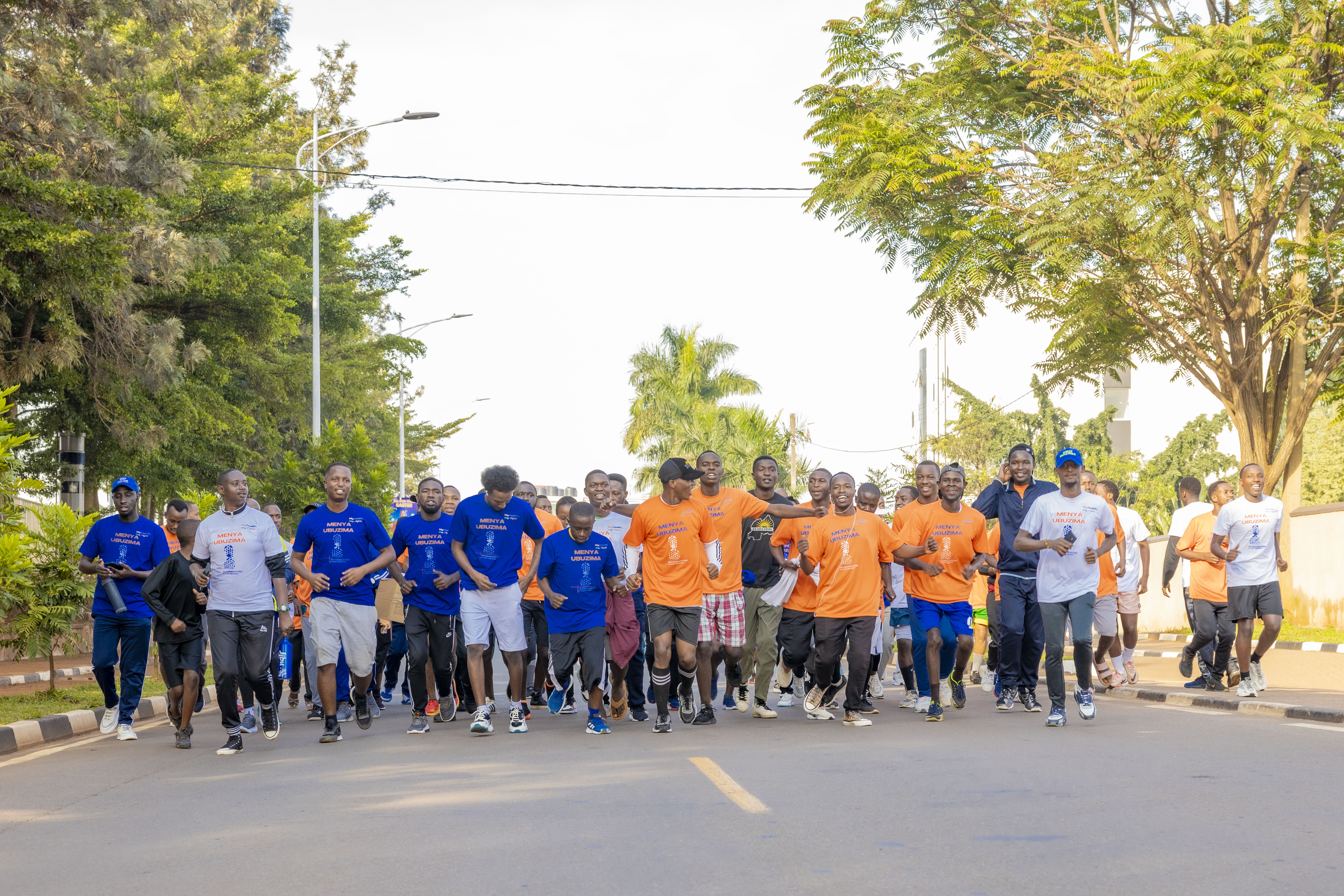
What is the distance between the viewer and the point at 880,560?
10.7m

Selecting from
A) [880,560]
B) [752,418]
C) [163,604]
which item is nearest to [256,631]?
[163,604]

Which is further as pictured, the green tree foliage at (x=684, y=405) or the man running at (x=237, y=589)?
the green tree foliage at (x=684, y=405)

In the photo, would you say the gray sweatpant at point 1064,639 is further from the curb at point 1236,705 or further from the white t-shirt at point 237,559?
the white t-shirt at point 237,559

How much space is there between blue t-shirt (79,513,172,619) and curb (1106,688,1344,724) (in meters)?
8.73

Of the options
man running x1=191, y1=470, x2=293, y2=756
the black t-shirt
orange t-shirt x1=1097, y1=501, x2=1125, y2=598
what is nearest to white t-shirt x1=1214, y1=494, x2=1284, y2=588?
orange t-shirt x1=1097, y1=501, x2=1125, y2=598

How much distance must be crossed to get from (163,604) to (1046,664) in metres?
6.67

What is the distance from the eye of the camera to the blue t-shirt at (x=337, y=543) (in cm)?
1017

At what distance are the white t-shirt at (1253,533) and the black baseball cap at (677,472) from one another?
15.7 feet

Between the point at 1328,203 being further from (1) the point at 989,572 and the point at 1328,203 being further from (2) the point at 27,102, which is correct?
(2) the point at 27,102

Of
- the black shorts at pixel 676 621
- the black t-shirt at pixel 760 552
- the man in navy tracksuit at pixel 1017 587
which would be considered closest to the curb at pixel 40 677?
the black shorts at pixel 676 621

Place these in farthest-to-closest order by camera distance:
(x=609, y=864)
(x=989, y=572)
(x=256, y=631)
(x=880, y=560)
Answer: (x=989, y=572) → (x=880, y=560) → (x=256, y=631) → (x=609, y=864)

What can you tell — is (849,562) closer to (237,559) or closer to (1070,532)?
(1070,532)

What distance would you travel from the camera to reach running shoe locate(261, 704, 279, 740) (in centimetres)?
1056

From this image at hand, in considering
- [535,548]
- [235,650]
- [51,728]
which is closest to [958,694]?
[535,548]
